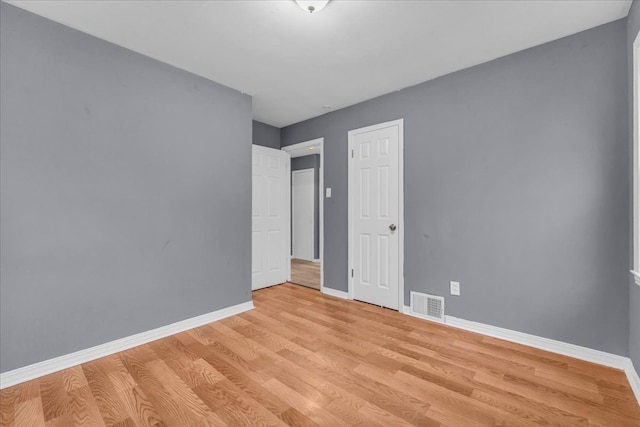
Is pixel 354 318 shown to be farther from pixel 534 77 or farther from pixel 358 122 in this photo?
pixel 534 77

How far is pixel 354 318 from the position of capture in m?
3.04

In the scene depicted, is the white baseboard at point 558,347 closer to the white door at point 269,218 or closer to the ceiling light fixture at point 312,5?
the white door at point 269,218

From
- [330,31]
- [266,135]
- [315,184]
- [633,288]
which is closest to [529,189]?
[633,288]

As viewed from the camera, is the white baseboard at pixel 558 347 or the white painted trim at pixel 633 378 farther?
the white baseboard at pixel 558 347

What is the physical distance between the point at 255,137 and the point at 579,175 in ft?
12.5

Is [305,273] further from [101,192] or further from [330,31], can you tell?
[330,31]

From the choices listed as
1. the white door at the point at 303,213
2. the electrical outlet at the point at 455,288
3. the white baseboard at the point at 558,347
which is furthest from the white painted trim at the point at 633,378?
the white door at the point at 303,213

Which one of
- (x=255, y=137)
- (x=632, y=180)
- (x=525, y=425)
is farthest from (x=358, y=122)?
(x=525, y=425)

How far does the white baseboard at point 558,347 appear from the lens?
1.94m

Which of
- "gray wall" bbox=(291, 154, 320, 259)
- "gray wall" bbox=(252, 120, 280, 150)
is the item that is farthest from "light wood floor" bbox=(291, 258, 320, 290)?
"gray wall" bbox=(252, 120, 280, 150)

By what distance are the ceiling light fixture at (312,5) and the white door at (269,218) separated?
7.81ft

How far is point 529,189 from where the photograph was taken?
2410mm

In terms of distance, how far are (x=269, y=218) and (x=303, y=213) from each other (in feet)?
7.06

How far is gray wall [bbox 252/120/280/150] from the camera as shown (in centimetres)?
432
